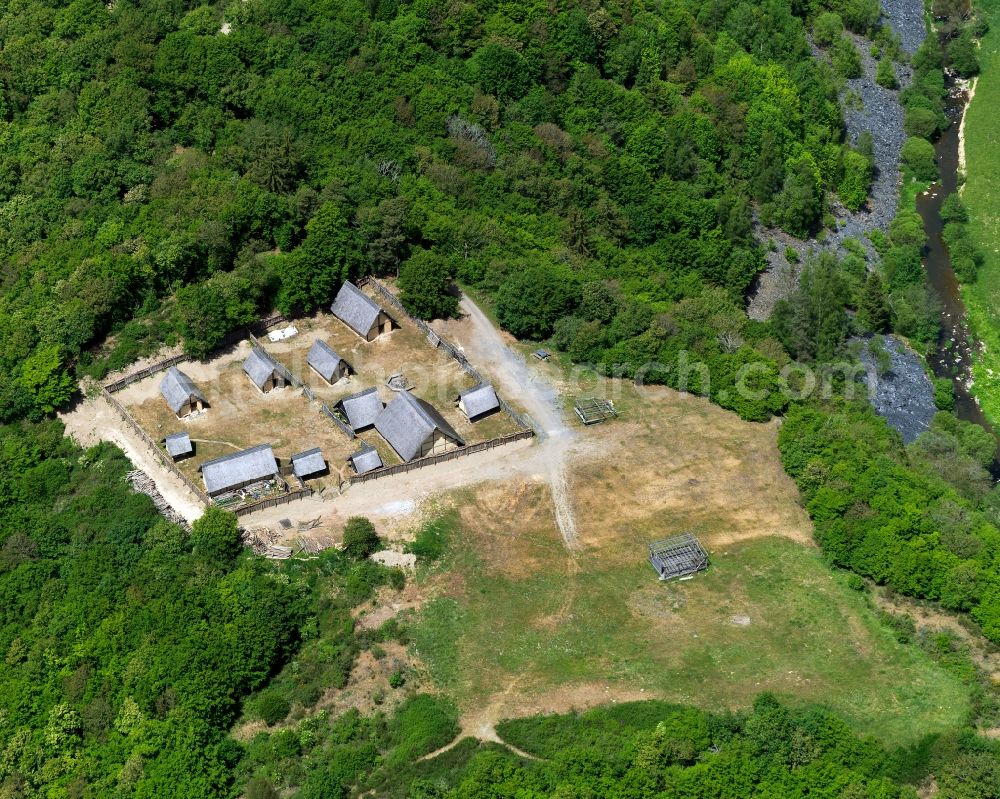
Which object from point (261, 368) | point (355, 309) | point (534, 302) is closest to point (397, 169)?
point (355, 309)

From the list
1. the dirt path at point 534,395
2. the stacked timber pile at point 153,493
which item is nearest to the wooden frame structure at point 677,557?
the dirt path at point 534,395

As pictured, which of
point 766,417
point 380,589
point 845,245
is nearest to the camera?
point 380,589

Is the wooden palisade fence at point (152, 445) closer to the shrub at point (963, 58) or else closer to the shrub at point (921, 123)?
the shrub at point (921, 123)

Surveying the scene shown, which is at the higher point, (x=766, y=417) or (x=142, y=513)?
(x=142, y=513)

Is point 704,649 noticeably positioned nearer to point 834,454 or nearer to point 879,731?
point 879,731

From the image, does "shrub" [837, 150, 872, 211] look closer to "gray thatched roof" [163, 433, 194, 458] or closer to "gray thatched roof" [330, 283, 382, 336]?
"gray thatched roof" [330, 283, 382, 336]

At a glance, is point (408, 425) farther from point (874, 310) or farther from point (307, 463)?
point (874, 310)

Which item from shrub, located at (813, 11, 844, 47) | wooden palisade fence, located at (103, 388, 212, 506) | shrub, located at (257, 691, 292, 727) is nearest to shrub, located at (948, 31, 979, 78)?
shrub, located at (813, 11, 844, 47)

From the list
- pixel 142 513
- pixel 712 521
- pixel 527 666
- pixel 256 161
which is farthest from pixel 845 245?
pixel 142 513
